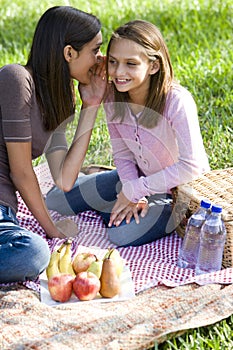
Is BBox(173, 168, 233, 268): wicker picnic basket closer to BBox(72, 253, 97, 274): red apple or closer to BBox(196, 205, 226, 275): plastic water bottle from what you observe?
BBox(196, 205, 226, 275): plastic water bottle

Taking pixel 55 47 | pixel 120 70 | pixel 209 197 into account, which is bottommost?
pixel 209 197

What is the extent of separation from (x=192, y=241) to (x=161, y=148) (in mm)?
542

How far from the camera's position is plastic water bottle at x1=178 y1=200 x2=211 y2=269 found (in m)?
3.57

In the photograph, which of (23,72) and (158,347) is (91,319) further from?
(23,72)

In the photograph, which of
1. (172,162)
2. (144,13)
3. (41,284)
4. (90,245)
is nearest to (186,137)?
(172,162)

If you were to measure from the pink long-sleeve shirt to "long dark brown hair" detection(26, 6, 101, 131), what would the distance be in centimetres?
42

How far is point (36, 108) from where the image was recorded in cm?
358

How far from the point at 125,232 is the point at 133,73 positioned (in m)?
0.85

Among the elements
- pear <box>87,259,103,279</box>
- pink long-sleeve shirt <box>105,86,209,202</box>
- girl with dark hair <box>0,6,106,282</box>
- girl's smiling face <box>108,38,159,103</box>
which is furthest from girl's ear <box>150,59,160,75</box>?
pear <box>87,259,103,279</box>

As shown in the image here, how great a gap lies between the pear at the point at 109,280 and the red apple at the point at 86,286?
34mm

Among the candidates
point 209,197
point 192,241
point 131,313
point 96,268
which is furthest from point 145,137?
point 131,313

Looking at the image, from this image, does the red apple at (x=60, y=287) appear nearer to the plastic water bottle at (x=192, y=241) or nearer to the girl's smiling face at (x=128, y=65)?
the plastic water bottle at (x=192, y=241)

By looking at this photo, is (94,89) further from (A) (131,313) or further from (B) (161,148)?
(A) (131,313)

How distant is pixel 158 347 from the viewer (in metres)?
2.94
